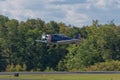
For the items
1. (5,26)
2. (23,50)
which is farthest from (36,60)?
(5,26)

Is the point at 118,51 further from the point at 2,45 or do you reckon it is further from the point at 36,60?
the point at 2,45

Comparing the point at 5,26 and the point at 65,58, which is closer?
the point at 65,58

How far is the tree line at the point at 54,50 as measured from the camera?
119562 millimetres

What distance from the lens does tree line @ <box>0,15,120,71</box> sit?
392ft

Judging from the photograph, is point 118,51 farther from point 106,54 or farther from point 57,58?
point 57,58

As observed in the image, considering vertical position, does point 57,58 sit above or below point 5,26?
below

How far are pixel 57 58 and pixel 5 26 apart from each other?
1691 cm

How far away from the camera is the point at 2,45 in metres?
126

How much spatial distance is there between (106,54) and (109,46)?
4.76 metres

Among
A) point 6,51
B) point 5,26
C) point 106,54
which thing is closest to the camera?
point 106,54

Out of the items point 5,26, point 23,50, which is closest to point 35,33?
point 23,50

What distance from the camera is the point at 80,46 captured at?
12431 centimetres

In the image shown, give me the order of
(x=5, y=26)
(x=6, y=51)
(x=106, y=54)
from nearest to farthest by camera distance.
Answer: (x=106, y=54) < (x=6, y=51) < (x=5, y=26)

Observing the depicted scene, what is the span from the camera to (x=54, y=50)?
4956 inches
